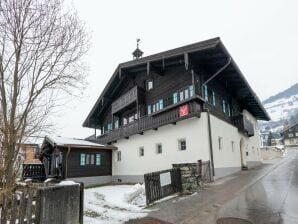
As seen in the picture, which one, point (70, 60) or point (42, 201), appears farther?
point (70, 60)

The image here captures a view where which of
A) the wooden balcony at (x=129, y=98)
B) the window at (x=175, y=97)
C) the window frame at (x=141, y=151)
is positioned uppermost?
the wooden balcony at (x=129, y=98)

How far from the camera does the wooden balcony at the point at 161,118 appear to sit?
14.5 m

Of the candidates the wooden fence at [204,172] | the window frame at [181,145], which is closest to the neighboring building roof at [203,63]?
the window frame at [181,145]

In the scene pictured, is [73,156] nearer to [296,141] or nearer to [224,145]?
[224,145]

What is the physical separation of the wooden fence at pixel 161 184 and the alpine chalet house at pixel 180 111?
3929 millimetres

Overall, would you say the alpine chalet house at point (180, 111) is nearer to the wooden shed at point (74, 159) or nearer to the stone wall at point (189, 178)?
the wooden shed at point (74, 159)

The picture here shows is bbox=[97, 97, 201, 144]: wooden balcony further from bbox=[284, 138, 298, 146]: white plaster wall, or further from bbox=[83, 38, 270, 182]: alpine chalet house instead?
bbox=[284, 138, 298, 146]: white plaster wall

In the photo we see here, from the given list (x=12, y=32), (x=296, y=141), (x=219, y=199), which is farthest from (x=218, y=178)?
(x=296, y=141)

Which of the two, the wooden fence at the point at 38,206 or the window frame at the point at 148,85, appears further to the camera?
the window frame at the point at 148,85

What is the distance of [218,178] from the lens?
1482 centimetres

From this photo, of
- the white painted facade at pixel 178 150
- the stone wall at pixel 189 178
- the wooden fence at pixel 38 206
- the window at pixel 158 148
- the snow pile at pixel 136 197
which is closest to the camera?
the wooden fence at pixel 38 206

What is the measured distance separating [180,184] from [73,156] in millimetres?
10910

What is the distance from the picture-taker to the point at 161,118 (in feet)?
55.2

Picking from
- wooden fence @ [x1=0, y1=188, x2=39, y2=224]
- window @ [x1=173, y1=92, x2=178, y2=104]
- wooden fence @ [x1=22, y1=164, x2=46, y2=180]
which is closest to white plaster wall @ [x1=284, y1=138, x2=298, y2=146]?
window @ [x1=173, y1=92, x2=178, y2=104]
